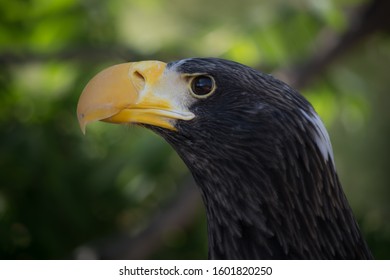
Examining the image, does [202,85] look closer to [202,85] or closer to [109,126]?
[202,85]

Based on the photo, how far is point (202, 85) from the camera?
185cm

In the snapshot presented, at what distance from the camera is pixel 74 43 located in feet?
13.0

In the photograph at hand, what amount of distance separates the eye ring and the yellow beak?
0.06 metres

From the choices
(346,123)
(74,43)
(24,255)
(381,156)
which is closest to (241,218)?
(24,255)

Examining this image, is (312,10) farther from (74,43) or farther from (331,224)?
(331,224)

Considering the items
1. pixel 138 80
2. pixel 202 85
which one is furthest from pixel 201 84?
pixel 138 80

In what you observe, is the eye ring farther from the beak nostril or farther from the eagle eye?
the beak nostril

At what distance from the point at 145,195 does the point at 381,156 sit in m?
1.62

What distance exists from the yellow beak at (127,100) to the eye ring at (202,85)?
0.06 m

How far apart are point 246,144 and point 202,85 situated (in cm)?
17

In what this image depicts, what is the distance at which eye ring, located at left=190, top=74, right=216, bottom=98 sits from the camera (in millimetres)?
1847

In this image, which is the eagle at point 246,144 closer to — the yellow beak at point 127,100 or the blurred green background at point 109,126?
the yellow beak at point 127,100

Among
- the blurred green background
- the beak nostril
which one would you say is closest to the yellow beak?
the beak nostril

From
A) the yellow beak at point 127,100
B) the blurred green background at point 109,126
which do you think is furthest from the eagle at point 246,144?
the blurred green background at point 109,126
